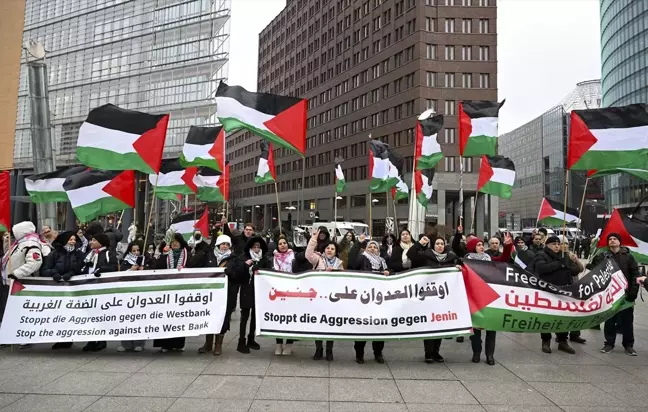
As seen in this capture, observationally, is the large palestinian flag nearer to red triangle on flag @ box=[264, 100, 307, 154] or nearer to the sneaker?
the sneaker

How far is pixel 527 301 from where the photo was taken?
269 inches

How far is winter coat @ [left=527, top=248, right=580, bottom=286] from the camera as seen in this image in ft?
24.5

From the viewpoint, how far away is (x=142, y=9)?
50.8 metres

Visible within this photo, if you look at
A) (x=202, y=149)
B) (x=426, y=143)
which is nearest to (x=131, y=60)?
(x=202, y=149)

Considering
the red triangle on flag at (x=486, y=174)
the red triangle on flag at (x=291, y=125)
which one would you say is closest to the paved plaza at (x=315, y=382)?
the red triangle on flag at (x=291, y=125)

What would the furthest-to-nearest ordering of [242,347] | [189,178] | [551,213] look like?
[189,178] → [551,213] → [242,347]

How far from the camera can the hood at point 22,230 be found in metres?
7.17

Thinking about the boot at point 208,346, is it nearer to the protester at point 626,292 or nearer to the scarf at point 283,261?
the scarf at point 283,261

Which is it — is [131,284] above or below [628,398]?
above

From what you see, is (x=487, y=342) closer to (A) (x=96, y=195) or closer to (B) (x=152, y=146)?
(B) (x=152, y=146)

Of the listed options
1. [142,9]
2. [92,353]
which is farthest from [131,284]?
[142,9]

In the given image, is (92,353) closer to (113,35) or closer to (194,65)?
(194,65)

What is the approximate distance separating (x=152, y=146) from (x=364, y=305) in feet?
16.2

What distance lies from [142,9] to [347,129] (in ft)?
108
